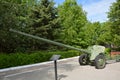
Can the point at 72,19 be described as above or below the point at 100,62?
above

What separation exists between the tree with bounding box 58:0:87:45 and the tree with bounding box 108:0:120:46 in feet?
13.7

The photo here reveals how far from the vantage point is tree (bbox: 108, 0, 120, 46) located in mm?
26109

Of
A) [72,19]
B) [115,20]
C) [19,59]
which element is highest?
[72,19]

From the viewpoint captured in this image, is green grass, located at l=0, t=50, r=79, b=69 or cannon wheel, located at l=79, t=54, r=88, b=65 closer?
cannon wheel, located at l=79, t=54, r=88, b=65

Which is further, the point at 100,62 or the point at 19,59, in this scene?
the point at 19,59

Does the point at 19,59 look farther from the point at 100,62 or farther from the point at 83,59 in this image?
the point at 100,62

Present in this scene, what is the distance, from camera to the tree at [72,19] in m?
27.5

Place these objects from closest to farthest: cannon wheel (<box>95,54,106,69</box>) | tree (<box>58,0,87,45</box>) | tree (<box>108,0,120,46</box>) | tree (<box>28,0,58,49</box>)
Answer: cannon wheel (<box>95,54,106,69</box>) < tree (<box>28,0,58,49</box>) < tree (<box>108,0,120,46</box>) < tree (<box>58,0,87,45</box>)

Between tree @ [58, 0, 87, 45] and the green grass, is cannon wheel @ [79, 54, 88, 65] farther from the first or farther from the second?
tree @ [58, 0, 87, 45]

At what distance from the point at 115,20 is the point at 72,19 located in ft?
18.6

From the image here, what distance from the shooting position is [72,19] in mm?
28688

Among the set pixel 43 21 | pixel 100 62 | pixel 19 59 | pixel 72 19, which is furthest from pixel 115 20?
pixel 19 59

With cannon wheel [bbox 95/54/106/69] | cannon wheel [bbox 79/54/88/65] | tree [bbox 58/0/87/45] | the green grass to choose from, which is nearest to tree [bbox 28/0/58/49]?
the green grass

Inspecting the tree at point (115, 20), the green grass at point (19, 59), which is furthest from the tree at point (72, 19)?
the green grass at point (19, 59)
